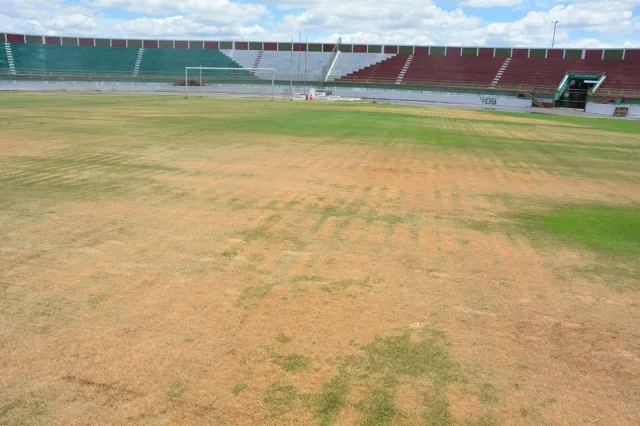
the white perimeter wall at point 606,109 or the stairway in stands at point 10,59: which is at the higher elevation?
the stairway in stands at point 10,59

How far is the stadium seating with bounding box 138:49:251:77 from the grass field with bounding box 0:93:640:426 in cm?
6319

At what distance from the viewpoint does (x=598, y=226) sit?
852 centimetres

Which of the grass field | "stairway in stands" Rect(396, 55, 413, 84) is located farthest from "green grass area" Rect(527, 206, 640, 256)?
"stairway in stands" Rect(396, 55, 413, 84)

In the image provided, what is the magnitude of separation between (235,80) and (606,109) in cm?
4299

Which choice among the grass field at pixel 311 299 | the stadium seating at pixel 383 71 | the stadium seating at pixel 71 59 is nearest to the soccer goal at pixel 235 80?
the stadium seating at pixel 71 59

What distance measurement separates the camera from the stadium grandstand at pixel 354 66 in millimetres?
57562

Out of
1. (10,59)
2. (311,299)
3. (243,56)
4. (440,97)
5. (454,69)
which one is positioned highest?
(243,56)

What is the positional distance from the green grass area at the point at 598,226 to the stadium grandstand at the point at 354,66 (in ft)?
160

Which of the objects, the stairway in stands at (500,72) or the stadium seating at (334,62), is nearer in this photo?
the stadium seating at (334,62)

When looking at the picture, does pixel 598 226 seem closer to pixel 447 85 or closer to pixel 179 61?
pixel 447 85

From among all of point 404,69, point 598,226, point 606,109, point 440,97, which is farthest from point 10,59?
point 598,226

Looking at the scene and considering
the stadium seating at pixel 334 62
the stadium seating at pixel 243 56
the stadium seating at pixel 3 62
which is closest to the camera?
the stadium seating at pixel 334 62

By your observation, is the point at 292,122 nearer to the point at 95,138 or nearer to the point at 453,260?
the point at 95,138

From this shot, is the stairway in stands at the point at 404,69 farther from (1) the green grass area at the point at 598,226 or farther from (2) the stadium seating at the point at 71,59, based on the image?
(1) the green grass area at the point at 598,226
